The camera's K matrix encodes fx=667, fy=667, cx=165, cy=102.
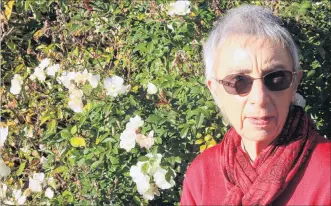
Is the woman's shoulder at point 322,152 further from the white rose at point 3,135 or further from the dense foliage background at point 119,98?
the white rose at point 3,135

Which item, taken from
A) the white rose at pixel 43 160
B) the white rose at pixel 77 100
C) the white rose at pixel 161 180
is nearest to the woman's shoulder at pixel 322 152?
the white rose at pixel 161 180

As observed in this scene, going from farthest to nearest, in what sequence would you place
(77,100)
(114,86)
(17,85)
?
(17,85), (77,100), (114,86)

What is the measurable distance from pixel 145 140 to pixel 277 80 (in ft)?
2.71

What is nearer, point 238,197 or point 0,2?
point 238,197

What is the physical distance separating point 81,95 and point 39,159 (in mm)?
707

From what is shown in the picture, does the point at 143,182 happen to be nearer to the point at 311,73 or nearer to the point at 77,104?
the point at 77,104

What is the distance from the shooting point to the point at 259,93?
2.09 m

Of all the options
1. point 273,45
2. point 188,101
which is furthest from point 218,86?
point 188,101

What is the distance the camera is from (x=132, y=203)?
9.99 ft

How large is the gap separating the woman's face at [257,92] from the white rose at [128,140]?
66cm

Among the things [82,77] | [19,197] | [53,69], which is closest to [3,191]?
[19,197]

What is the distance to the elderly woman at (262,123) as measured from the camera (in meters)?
2.06

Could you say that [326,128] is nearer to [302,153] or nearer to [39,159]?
[302,153]

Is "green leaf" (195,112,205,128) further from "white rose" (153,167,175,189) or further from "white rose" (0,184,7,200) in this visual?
"white rose" (0,184,7,200)
